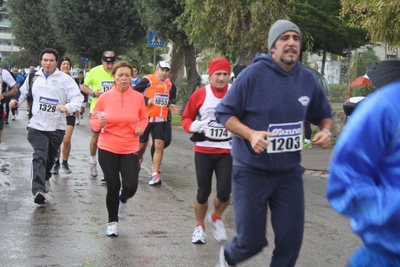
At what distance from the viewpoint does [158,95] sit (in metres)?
11.4

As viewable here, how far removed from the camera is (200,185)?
7.24m

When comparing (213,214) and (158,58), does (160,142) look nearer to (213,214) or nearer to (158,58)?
(213,214)

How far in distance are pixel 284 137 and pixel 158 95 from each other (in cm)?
668

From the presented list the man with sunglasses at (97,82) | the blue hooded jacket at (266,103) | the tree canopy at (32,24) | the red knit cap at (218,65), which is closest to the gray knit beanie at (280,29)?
the blue hooded jacket at (266,103)

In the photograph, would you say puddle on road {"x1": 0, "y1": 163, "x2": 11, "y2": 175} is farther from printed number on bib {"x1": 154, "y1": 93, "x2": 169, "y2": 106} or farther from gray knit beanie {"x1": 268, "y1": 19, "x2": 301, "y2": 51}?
gray knit beanie {"x1": 268, "y1": 19, "x2": 301, "y2": 51}

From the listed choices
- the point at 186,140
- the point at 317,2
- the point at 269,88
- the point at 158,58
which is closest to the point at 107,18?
the point at 158,58

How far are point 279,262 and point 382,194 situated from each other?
2.38 metres

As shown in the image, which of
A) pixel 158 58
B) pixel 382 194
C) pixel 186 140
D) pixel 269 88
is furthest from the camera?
pixel 158 58

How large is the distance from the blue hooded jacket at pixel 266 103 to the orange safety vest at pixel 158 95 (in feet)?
21.1

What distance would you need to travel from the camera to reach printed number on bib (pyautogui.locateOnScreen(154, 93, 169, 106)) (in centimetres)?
1138

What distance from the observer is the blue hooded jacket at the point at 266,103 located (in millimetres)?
4867

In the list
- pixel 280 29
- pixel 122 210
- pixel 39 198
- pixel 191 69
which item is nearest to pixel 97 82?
pixel 39 198

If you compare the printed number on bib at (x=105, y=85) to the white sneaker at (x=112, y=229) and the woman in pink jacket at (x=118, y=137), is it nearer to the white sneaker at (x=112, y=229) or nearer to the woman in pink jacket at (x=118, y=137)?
the woman in pink jacket at (x=118, y=137)

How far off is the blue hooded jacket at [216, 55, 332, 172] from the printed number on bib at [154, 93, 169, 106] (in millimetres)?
6416
